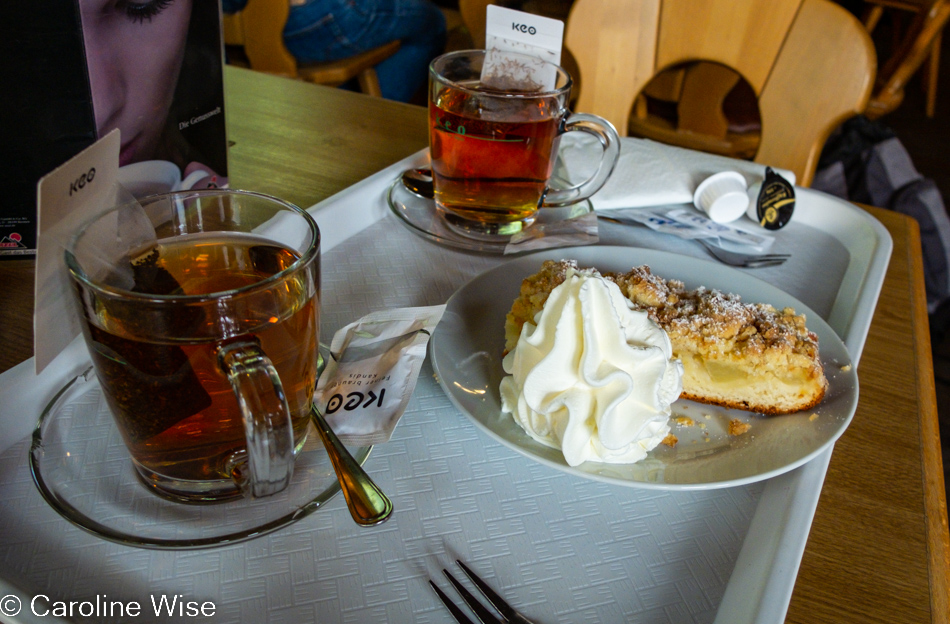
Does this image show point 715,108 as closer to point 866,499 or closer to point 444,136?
point 444,136

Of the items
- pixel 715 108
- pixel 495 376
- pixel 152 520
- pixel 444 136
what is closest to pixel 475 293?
pixel 495 376

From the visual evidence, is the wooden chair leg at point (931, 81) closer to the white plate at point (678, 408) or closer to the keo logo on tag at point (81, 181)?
Answer: the white plate at point (678, 408)

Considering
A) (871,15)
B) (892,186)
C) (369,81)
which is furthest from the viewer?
(871,15)

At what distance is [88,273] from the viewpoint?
430 millimetres

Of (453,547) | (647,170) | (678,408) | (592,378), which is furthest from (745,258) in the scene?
(453,547)

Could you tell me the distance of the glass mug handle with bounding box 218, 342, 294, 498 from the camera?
392mm

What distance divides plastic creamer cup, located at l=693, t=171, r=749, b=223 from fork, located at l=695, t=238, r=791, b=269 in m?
0.07

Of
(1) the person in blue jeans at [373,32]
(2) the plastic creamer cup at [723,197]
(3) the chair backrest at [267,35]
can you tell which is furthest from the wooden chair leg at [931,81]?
(2) the plastic creamer cup at [723,197]

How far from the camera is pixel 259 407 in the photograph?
15.4 inches

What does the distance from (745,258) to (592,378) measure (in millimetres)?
422

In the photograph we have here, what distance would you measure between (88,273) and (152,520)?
0.54 ft

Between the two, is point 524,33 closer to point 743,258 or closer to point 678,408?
point 743,258

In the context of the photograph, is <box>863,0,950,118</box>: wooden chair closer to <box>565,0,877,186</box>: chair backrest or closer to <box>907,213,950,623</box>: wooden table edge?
<box>565,0,877,186</box>: chair backrest

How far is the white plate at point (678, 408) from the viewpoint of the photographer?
510mm
